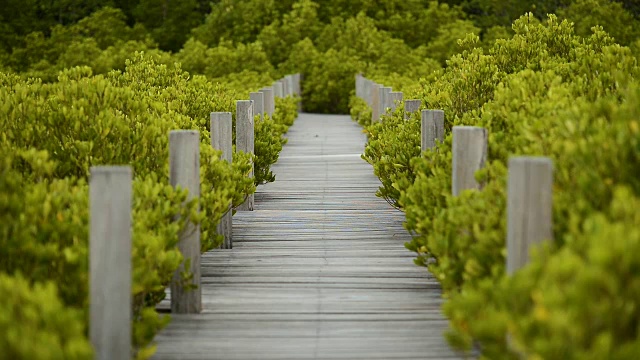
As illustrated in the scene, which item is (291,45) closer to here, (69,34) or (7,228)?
(69,34)

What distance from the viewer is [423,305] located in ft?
23.3

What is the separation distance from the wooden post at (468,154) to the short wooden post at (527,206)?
1823 millimetres

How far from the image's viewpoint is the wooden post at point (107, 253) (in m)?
4.98

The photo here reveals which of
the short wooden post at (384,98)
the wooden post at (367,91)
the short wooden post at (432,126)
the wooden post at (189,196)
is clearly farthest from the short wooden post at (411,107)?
the wooden post at (367,91)

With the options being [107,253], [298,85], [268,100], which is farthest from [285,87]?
[107,253]

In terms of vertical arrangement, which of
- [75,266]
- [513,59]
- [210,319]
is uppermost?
[513,59]

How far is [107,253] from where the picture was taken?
16.4 ft

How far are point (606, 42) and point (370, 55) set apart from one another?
19778mm

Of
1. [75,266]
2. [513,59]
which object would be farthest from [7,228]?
[513,59]

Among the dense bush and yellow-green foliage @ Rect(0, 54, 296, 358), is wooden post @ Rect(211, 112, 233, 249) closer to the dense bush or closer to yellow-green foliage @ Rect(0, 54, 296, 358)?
yellow-green foliage @ Rect(0, 54, 296, 358)

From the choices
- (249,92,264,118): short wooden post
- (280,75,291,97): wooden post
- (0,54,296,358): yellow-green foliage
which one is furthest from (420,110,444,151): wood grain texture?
(280,75,291,97): wooden post

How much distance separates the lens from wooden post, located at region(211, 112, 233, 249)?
29.6 feet

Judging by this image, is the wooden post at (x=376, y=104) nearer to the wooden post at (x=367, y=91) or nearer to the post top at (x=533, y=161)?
the wooden post at (x=367, y=91)

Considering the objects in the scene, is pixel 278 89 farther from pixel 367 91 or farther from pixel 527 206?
pixel 527 206
